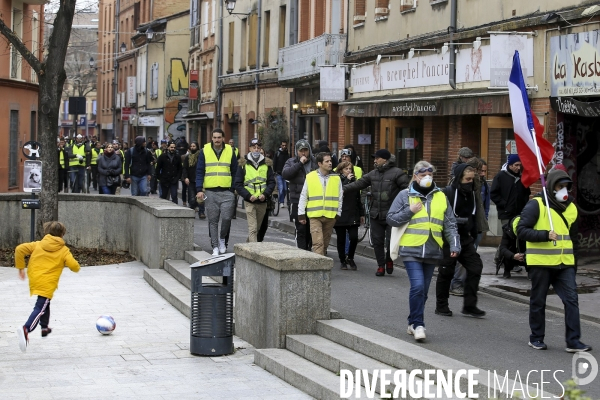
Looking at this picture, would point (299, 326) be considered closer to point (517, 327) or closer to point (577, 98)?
point (517, 327)

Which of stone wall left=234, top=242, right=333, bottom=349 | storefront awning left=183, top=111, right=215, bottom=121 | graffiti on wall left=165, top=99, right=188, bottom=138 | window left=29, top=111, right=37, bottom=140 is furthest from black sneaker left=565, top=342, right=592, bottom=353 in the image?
graffiti on wall left=165, top=99, right=188, bottom=138

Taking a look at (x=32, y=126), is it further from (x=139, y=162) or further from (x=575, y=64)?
(x=575, y=64)

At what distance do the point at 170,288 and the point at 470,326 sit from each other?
4511 mm

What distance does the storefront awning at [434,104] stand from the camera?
19.8 metres

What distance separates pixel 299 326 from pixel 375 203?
557 centimetres

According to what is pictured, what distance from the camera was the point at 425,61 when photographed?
23875 millimetres

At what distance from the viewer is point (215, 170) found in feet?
52.4

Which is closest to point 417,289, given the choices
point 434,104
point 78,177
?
point 434,104

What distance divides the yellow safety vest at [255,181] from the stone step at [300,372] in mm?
6136

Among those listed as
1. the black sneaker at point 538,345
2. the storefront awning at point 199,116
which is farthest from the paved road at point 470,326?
the storefront awning at point 199,116

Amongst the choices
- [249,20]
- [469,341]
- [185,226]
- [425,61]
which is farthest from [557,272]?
[249,20]

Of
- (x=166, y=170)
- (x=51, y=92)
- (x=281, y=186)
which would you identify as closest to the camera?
(x=51, y=92)

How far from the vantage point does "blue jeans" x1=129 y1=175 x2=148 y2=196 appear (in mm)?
25516

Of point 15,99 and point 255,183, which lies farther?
point 15,99
